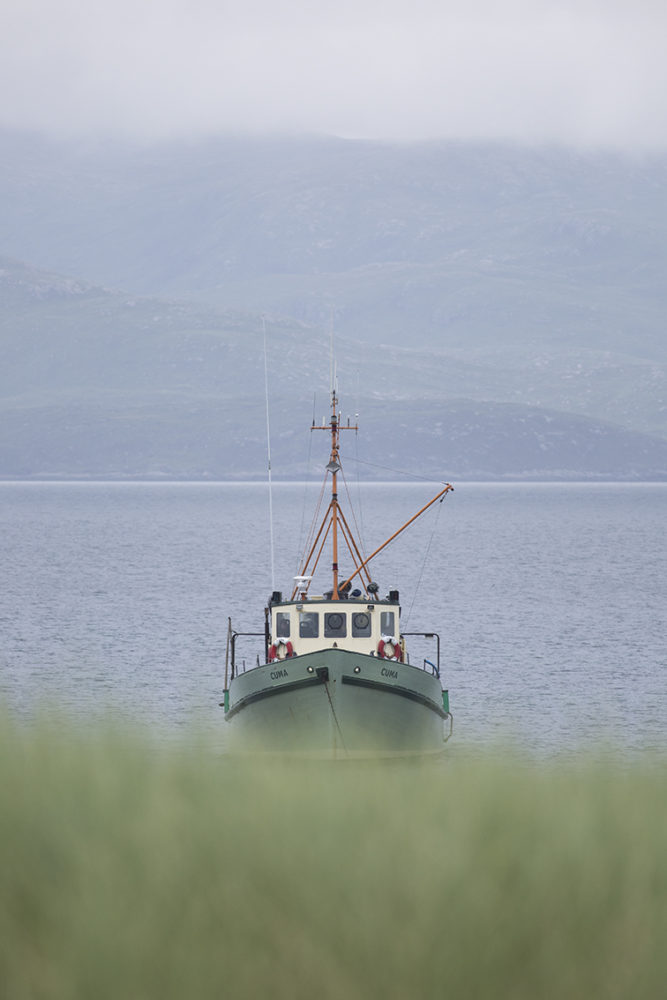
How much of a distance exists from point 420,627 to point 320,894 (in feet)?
239

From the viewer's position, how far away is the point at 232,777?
1080 cm

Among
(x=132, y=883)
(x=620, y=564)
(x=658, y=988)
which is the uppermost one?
(x=620, y=564)

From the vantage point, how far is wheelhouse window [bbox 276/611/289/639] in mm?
36844

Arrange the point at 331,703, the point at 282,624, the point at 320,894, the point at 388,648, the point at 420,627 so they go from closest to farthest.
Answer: the point at 320,894 → the point at 331,703 → the point at 388,648 → the point at 282,624 → the point at 420,627

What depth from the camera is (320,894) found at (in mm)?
9109

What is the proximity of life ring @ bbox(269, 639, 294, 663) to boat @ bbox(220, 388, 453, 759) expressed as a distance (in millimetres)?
26

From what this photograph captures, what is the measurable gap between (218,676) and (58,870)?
5021cm

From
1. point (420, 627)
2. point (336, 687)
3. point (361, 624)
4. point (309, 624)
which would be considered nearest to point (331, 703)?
point (336, 687)

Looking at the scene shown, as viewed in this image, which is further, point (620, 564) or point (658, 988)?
point (620, 564)

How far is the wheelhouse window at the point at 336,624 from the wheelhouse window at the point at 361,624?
9.2 inches

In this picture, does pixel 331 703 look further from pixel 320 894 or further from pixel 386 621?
pixel 320 894

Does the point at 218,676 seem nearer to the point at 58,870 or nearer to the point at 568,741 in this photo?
the point at 568,741

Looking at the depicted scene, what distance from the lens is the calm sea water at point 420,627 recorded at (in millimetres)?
45031

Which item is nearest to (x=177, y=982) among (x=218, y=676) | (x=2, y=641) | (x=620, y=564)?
(x=218, y=676)
